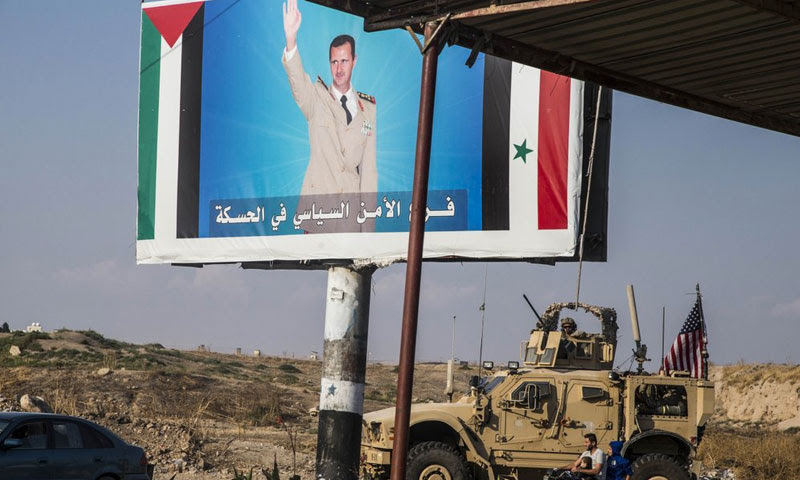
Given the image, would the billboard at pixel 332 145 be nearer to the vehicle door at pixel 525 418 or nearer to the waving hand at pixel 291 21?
the waving hand at pixel 291 21

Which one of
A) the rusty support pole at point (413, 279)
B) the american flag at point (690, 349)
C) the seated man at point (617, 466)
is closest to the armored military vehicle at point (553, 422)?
the seated man at point (617, 466)

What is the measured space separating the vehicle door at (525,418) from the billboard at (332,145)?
1.97 m

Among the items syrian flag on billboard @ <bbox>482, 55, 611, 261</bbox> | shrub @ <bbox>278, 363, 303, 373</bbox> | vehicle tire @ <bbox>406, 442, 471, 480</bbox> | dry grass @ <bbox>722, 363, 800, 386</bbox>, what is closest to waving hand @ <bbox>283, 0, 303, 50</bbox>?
syrian flag on billboard @ <bbox>482, 55, 611, 261</bbox>

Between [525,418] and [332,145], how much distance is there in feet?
17.5

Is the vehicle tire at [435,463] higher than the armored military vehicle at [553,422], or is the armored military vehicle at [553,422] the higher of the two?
the armored military vehicle at [553,422]

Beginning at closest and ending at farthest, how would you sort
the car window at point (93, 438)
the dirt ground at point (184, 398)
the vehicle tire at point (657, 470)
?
the car window at point (93, 438) < the vehicle tire at point (657, 470) < the dirt ground at point (184, 398)

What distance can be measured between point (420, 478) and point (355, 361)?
7.36 feet

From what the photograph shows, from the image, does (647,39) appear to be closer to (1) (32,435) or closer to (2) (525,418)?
(1) (32,435)

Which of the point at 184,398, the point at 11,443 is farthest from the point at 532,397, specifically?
the point at 184,398

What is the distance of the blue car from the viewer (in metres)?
11.9

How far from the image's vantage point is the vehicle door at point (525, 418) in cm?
1582

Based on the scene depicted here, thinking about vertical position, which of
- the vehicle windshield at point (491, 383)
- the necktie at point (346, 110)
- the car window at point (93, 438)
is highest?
the necktie at point (346, 110)

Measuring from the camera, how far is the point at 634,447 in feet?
52.7

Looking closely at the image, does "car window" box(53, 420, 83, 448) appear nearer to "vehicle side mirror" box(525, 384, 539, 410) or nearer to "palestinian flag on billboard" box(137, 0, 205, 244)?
"vehicle side mirror" box(525, 384, 539, 410)
